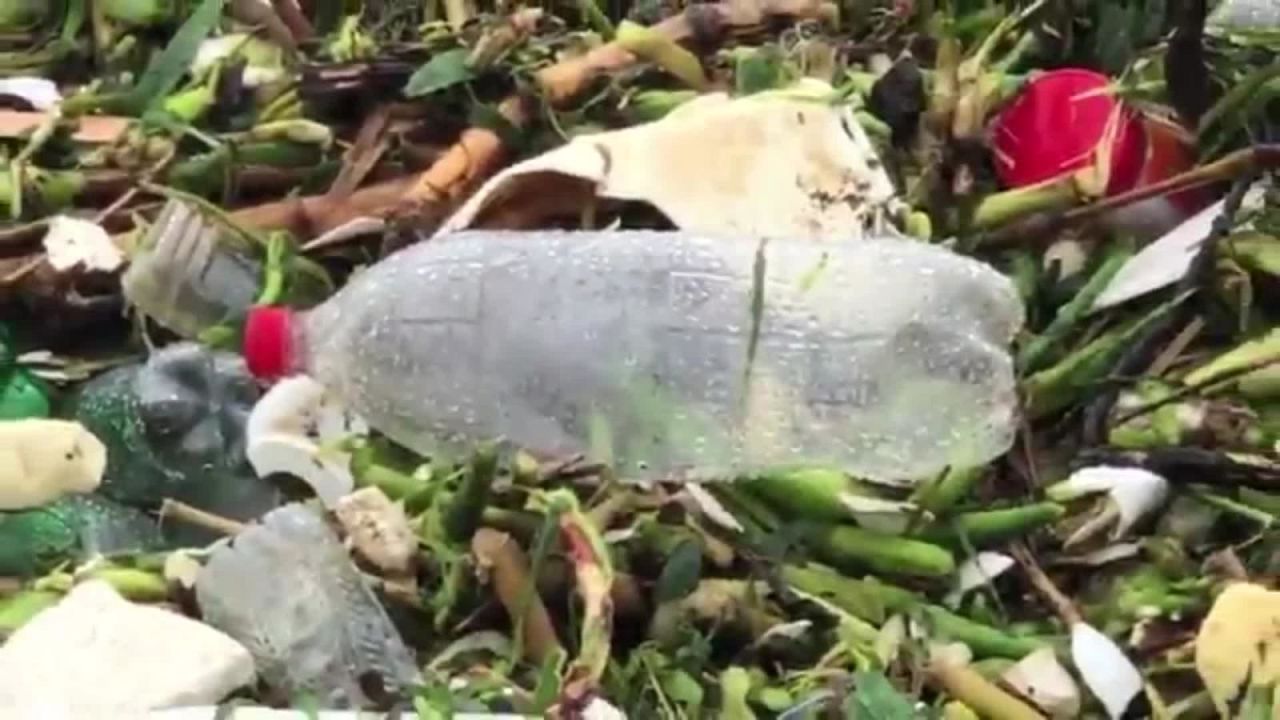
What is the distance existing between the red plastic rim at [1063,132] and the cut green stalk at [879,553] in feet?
0.87

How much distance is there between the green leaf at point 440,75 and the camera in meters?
1.28

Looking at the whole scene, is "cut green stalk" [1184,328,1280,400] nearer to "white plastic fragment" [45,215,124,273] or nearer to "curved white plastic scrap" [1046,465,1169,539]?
"curved white plastic scrap" [1046,465,1169,539]

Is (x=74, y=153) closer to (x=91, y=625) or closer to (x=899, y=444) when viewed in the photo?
(x=91, y=625)

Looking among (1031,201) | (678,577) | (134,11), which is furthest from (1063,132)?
(134,11)

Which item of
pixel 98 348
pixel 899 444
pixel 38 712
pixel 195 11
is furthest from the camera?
pixel 195 11

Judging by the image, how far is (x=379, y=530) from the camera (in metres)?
1.02

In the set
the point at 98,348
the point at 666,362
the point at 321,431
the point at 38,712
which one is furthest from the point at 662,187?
the point at 38,712

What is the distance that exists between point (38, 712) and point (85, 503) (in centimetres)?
20

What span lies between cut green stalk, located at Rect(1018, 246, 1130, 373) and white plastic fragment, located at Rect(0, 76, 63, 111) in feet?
1.95

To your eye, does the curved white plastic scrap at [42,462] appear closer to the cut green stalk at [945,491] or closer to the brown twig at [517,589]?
the brown twig at [517,589]

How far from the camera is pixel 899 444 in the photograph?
3.63 feet

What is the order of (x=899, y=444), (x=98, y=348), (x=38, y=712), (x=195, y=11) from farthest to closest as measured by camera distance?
1. (x=195, y=11)
2. (x=98, y=348)
3. (x=899, y=444)
4. (x=38, y=712)

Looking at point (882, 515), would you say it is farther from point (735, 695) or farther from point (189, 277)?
point (189, 277)

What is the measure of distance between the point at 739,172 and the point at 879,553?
9.5 inches
